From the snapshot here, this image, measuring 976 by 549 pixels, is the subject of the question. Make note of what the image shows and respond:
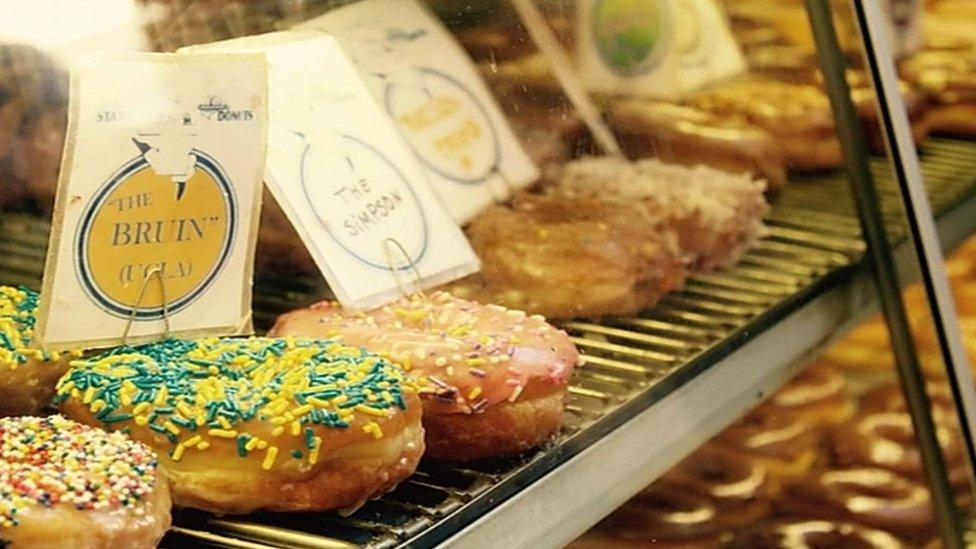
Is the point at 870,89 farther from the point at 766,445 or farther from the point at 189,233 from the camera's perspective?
the point at 189,233

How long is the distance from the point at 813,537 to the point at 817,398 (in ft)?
1.11

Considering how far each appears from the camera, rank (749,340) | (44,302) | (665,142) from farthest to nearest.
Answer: (665,142) → (749,340) → (44,302)

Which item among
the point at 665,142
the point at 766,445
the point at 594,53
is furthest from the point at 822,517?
the point at 594,53

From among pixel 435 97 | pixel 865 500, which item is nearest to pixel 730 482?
pixel 865 500

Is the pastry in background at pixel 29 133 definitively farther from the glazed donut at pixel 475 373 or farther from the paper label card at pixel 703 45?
the paper label card at pixel 703 45

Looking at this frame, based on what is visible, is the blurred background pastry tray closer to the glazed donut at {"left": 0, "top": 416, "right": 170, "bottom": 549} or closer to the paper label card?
the glazed donut at {"left": 0, "top": 416, "right": 170, "bottom": 549}

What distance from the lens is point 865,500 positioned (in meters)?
2.40

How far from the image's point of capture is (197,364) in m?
1.33

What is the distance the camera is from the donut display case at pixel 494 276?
49.9 inches

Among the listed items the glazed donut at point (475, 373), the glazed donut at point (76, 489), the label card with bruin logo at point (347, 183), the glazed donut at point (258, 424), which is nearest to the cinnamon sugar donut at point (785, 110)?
the label card with bruin logo at point (347, 183)

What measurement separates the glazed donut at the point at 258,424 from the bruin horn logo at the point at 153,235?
0.07m

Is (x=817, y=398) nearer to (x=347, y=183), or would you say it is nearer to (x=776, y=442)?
(x=776, y=442)

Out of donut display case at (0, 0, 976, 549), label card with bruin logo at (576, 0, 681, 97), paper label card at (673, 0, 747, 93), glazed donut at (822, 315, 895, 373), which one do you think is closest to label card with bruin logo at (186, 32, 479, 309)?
donut display case at (0, 0, 976, 549)

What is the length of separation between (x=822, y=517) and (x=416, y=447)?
1240 millimetres
